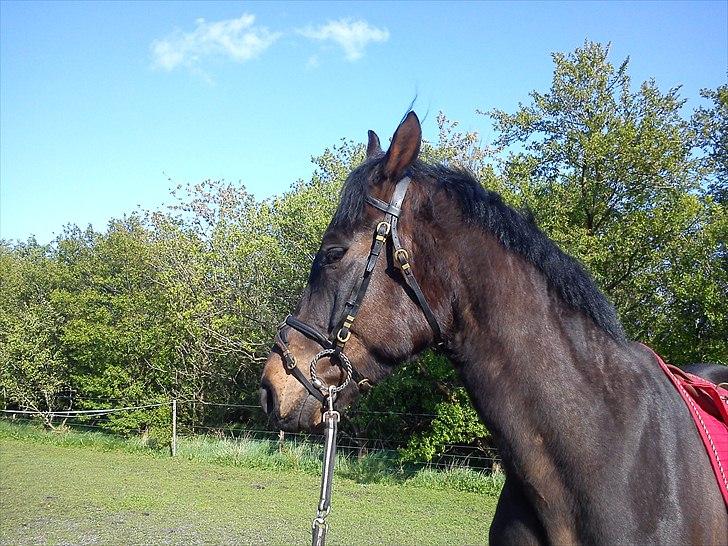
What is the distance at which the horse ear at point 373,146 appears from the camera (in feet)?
8.83

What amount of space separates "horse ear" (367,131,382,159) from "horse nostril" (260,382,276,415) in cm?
107

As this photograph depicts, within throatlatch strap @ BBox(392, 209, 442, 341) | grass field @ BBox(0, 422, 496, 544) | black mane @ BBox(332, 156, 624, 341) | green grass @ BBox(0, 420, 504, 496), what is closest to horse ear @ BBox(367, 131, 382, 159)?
black mane @ BBox(332, 156, 624, 341)

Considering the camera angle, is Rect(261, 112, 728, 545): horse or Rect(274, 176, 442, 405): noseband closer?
Rect(261, 112, 728, 545): horse

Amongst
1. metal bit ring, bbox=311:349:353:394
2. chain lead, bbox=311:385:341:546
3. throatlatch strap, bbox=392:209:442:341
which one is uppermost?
throatlatch strap, bbox=392:209:442:341

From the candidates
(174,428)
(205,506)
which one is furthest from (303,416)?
(174,428)

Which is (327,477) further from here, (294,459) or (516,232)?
(294,459)

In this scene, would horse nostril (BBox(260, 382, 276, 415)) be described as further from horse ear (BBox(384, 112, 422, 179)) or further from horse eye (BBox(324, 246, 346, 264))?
horse ear (BBox(384, 112, 422, 179))

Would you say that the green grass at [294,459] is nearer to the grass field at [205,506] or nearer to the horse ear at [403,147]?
the grass field at [205,506]

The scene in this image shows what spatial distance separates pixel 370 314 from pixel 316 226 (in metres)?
12.2

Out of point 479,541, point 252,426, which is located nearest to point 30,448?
point 252,426

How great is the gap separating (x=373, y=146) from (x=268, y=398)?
4.03ft

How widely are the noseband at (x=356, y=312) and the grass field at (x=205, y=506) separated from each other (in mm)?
6767

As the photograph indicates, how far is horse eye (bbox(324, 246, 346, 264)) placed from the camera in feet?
7.51

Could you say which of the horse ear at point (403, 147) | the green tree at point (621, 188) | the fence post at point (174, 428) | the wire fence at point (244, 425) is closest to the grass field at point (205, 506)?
the fence post at point (174, 428)
